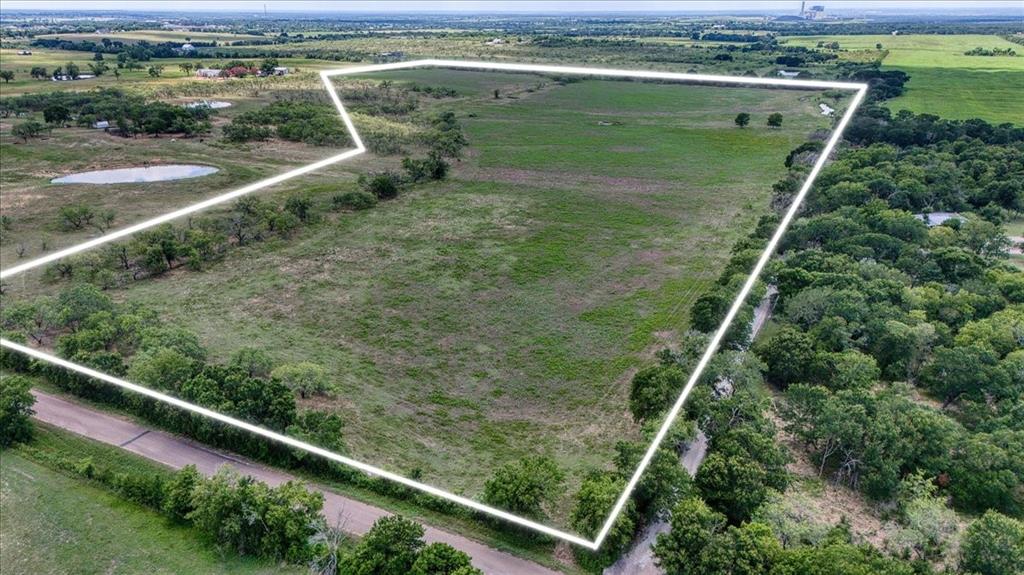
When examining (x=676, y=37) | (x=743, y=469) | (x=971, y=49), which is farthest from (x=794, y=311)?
(x=971, y=49)

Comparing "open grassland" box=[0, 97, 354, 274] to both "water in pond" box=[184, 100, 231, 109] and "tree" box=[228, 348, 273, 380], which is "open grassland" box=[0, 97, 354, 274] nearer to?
"water in pond" box=[184, 100, 231, 109]

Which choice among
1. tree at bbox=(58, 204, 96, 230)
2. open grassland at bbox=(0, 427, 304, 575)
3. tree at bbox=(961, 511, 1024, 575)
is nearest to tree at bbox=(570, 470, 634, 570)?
open grassland at bbox=(0, 427, 304, 575)

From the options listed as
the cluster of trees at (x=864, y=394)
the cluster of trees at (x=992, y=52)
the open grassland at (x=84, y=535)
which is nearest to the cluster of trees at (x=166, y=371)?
the open grassland at (x=84, y=535)

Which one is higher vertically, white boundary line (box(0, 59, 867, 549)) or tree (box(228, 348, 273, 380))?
white boundary line (box(0, 59, 867, 549))

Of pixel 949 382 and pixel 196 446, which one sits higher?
pixel 196 446

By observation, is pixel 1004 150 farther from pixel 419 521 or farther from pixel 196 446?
pixel 196 446

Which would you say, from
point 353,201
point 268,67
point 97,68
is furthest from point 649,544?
point 97,68

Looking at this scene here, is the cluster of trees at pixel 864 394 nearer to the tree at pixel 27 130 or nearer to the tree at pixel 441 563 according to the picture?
the tree at pixel 441 563
